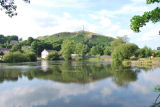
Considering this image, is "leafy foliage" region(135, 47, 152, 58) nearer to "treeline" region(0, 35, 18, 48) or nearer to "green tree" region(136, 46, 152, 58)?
"green tree" region(136, 46, 152, 58)

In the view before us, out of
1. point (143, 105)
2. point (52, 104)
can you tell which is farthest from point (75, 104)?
point (143, 105)

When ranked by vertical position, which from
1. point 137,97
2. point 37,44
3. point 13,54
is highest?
point 37,44

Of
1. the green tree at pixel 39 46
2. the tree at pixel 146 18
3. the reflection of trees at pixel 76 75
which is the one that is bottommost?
the reflection of trees at pixel 76 75

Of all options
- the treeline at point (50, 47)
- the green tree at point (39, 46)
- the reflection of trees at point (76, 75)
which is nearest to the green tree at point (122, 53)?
the reflection of trees at point (76, 75)

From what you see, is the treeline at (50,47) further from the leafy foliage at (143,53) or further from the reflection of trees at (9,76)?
the reflection of trees at (9,76)

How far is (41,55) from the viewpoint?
121812 mm

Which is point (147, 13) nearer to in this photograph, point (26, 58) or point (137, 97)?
point (137, 97)

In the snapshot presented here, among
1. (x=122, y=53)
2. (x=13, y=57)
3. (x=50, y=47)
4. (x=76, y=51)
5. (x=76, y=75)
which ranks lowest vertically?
(x=76, y=75)

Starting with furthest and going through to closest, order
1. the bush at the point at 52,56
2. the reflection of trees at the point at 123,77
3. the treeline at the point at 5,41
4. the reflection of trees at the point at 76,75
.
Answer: the treeline at the point at 5,41 → the bush at the point at 52,56 → the reflection of trees at the point at 76,75 → the reflection of trees at the point at 123,77

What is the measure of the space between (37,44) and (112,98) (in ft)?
368

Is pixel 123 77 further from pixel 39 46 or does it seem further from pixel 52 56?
pixel 39 46

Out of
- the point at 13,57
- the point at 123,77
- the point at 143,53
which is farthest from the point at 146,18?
the point at 143,53

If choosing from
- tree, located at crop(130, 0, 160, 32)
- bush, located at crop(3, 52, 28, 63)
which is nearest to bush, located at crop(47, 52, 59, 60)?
bush, located at crop(3, 52, 28, 63)

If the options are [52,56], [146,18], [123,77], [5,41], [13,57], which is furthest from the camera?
[5,41]
